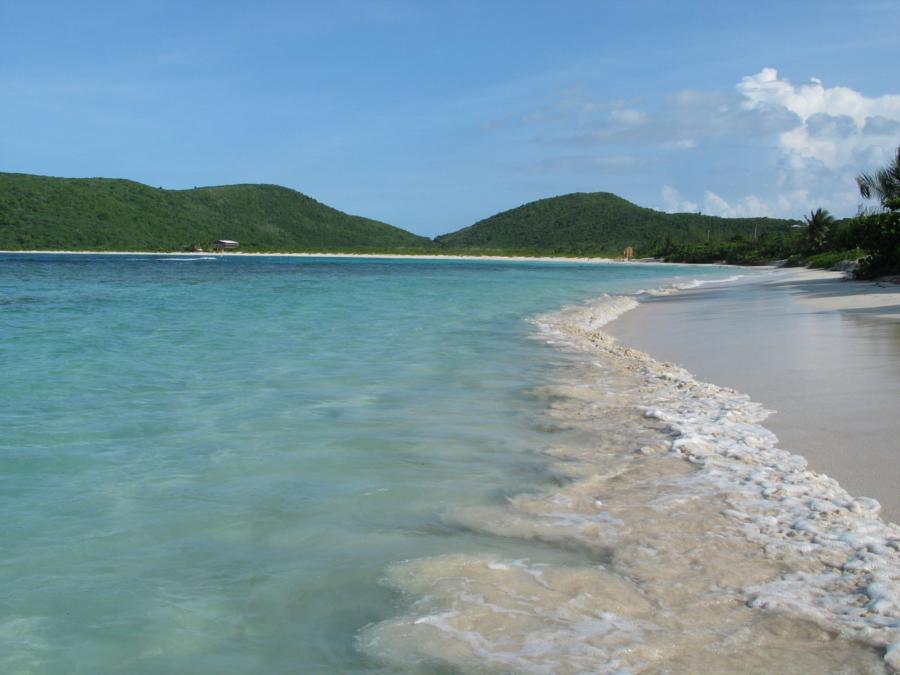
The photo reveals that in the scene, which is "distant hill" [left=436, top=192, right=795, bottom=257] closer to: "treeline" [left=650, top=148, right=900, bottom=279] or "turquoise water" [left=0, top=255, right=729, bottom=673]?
"treeline" [left=650, top=148, right=900, bottom=279]

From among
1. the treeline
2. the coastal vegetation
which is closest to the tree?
the treeline

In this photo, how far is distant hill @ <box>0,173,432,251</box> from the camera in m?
109

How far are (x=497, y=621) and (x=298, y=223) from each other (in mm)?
151735

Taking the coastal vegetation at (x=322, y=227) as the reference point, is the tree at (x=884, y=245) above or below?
below

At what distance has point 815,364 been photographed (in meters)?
8.57

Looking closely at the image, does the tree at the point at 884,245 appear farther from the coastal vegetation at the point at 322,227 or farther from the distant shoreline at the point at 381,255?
the distant shoreline at the point at 381,255

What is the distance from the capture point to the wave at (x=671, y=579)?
9.10ft

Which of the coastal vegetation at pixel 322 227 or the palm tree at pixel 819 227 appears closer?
the palm tree at pixel 819 227

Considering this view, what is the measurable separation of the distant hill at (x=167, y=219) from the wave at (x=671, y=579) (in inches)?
4471

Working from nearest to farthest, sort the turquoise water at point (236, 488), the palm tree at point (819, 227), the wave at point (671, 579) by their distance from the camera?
1. the wave at point (671, 579)
2. the turquoise water at point (236, 488)
3. the palm tree at point (819, 227)

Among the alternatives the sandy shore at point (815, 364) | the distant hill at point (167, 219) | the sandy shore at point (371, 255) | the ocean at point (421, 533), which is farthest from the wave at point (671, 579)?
the distant hill at point (167, 219)

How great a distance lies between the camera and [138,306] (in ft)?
68.2

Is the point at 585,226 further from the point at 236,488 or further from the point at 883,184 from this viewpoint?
the point at 236,488

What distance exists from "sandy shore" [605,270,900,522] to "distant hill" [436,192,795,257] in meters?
98.9
